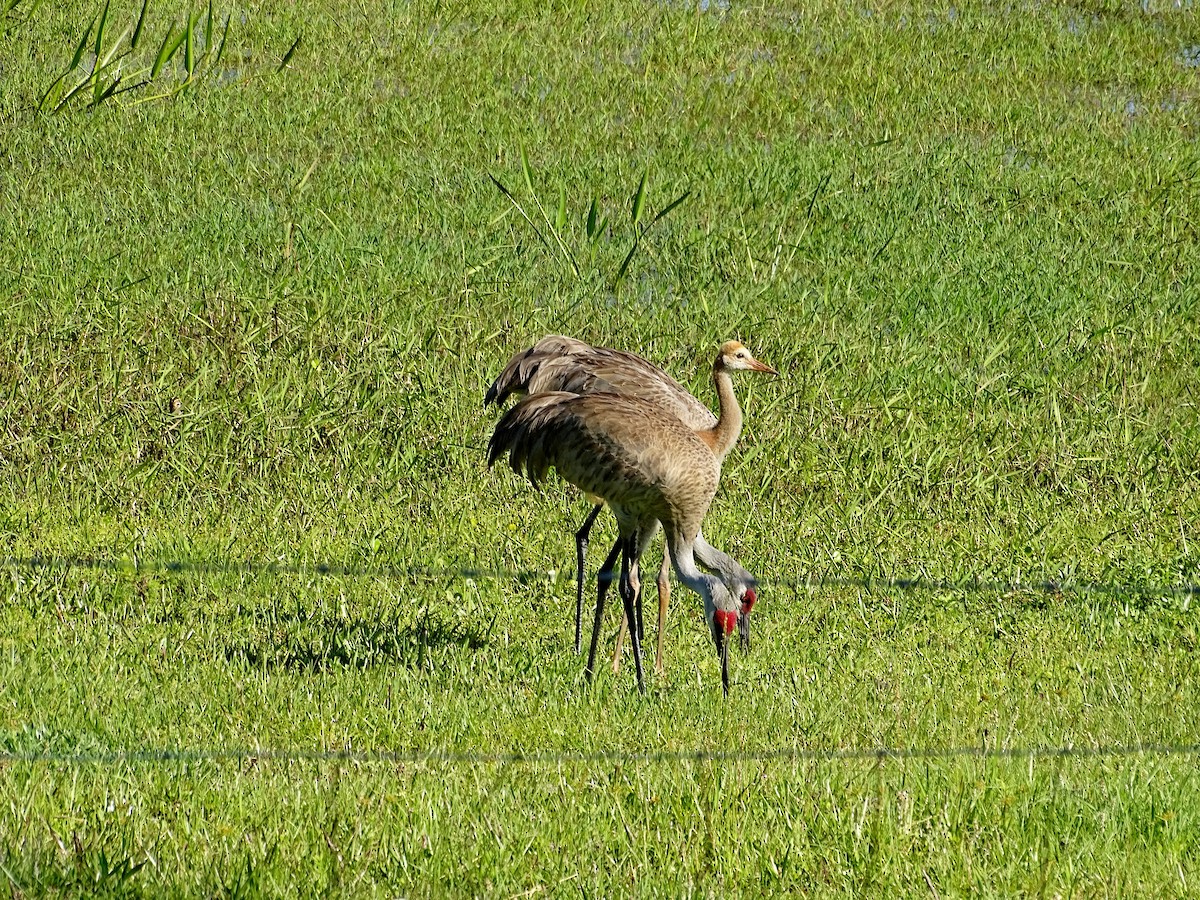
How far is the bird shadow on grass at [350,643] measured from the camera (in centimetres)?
587

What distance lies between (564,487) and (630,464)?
1781mm

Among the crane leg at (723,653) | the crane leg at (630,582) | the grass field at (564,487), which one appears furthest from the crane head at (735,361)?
the crane leg at (723,653)

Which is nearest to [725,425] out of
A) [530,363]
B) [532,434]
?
[532,434]


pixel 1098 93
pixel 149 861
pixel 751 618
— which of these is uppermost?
pixel 1098 93

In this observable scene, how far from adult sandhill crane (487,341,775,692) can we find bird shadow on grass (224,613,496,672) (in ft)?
1.73

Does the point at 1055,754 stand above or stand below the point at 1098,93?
below

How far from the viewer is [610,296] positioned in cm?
1039

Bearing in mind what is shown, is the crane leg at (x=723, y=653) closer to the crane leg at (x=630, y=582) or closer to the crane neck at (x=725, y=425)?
the crane leg at (x=630, y=582)

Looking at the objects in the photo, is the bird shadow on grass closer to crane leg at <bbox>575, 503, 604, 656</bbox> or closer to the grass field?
the grass field

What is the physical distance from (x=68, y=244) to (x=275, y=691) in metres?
5.76

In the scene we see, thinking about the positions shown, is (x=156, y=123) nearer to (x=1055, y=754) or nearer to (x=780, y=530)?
(x=780, y=530)

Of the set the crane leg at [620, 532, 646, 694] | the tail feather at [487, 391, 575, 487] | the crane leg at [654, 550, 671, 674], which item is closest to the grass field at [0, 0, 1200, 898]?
the crane leg at [654, 550, 671, 674]

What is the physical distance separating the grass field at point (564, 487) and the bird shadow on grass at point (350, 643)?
29 mm

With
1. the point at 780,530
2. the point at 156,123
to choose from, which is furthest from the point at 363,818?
the point at 156,123
